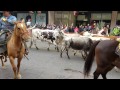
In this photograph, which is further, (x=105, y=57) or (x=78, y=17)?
(x=78, y=17)

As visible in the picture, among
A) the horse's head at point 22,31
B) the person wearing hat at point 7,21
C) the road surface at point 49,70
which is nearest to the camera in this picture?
the horse's head at point 22,31

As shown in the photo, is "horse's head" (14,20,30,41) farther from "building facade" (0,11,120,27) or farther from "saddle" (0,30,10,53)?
"building facade" (0,11,120,27)

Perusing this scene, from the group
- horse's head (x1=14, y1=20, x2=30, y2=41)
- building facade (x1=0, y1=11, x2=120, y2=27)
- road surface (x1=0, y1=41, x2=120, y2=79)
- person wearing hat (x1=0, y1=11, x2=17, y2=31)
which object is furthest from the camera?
building facade (x1=0, y1=11, x2=120, y2=27)

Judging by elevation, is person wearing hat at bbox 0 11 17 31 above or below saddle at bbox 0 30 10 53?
above

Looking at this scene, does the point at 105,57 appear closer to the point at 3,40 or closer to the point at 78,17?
the point at 3,40

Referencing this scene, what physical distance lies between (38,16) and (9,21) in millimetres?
19750

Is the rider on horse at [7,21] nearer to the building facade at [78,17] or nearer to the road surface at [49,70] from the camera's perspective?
the road surface at [49,70]

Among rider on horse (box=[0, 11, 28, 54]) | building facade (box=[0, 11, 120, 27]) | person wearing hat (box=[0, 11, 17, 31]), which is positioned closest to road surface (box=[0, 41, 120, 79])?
rider on horse (box=[0, 11, 28, 54])

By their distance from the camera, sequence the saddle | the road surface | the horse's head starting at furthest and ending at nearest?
the road surface, the saddle, the horse's head

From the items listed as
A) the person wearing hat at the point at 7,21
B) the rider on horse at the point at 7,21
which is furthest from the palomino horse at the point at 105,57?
the person wearing hat at the point at 7,21

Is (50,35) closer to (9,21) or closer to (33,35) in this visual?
(33,35)

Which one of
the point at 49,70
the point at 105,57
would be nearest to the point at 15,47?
the point at 49,70

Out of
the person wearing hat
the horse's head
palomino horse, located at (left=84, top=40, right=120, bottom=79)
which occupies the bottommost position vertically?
palomino horse, located at (left=84, top=40, right=120, bottom=79)
